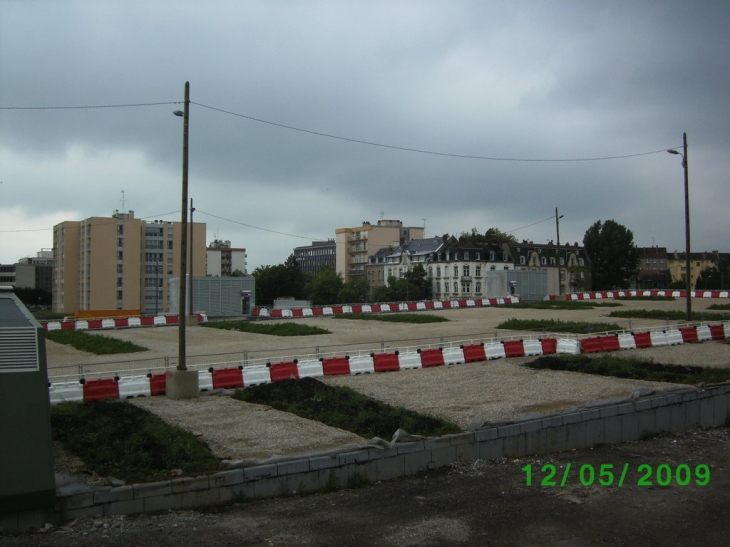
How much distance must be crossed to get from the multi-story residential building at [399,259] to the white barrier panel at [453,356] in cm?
8392

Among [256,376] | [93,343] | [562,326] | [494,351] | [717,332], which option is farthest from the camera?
[562,326]

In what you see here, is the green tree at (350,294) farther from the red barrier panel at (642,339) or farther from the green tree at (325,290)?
the red barrier panel at (642,339)

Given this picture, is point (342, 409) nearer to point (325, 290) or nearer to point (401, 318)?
point (401, 318)

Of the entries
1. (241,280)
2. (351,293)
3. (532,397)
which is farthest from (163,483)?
(351,293)

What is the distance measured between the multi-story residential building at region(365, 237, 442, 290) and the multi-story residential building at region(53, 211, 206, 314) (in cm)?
3575

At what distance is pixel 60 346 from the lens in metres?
35.8

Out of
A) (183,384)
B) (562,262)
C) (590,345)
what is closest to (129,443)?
(183,384)

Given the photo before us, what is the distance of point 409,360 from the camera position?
23.2 m

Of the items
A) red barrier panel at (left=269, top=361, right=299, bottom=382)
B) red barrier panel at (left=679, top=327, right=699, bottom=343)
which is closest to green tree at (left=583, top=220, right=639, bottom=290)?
red barrier panel at (left=679, top=327, right=699, bottom=343)

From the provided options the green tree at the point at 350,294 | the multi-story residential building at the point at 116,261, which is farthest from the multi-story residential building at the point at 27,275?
the green tree at the point at 350,294

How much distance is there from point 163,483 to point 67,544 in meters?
1.58

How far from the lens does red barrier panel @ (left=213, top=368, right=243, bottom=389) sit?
62.6ft

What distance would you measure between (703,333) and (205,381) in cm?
2325

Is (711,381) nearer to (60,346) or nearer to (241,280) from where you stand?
(60,346)
